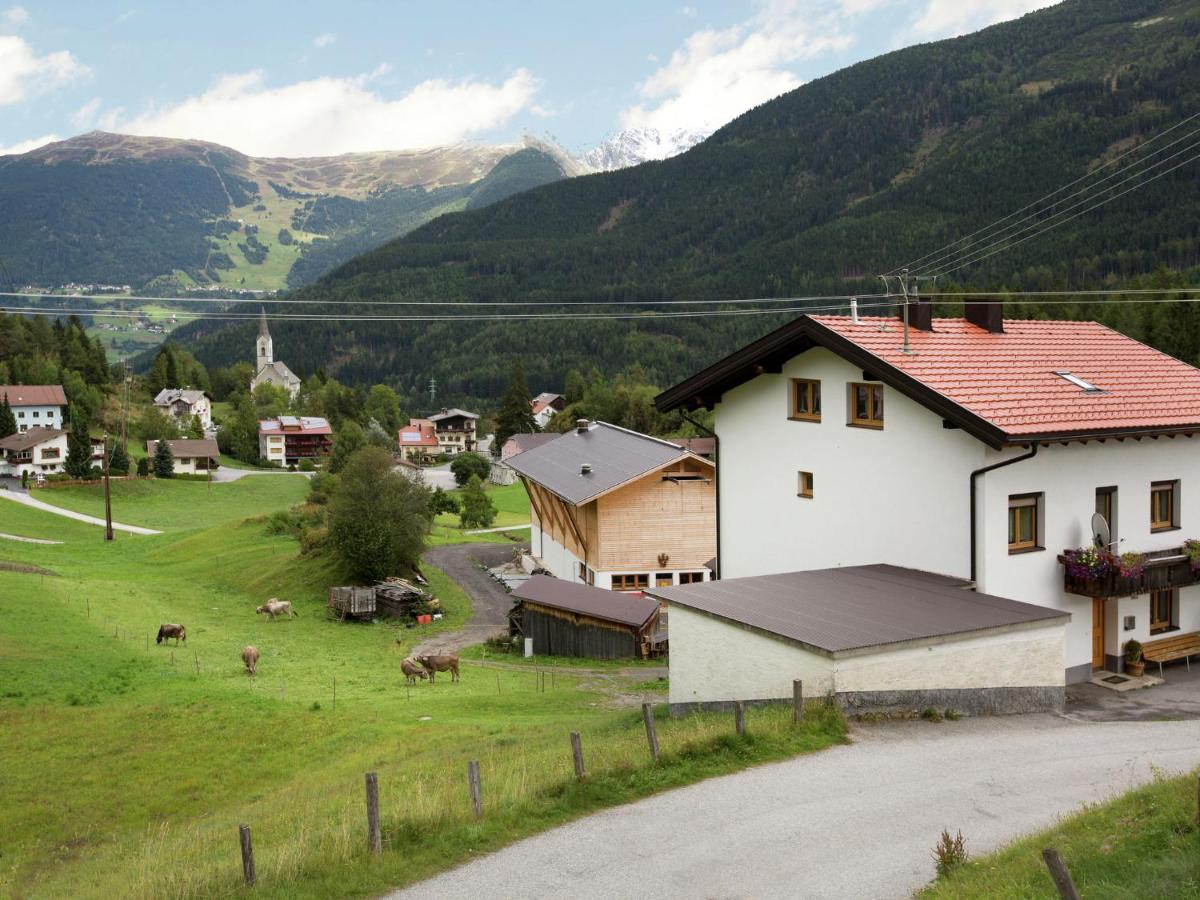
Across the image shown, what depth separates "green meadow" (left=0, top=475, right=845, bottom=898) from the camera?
529 inches

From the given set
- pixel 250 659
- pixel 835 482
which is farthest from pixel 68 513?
pixel 835 482

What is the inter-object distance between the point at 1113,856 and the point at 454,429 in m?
189

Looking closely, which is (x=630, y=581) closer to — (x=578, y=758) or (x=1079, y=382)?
(x=1079, y=382)

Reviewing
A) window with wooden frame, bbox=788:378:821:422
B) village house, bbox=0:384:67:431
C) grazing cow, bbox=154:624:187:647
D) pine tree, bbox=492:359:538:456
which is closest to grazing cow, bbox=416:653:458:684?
grazing cow, bbox=154:624:187:647

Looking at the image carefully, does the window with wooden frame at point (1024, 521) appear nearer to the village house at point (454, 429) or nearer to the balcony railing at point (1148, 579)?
the balcony railing at point (1148, 579)

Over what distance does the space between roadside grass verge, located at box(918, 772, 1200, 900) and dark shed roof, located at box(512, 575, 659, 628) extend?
2684 cm

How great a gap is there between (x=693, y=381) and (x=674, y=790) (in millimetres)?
15578

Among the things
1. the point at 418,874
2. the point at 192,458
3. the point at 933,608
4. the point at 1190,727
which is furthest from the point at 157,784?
the point at 192,458

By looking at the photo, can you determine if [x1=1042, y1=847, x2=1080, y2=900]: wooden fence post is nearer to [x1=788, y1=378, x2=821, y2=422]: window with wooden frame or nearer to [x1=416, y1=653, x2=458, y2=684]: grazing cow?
[x1=788, y1=378, x2=821, y2=422]: window with wooden frame

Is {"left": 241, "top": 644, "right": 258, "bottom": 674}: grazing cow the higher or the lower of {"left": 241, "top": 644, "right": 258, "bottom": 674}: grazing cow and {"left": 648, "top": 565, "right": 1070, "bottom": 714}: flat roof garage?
the lower

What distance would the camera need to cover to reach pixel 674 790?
570 inches

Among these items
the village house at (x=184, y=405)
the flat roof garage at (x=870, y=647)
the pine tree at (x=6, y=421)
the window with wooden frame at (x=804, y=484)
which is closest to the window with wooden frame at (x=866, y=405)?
the window with wooden frame at (x=804, y=484)

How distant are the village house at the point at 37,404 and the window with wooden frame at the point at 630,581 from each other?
360ft

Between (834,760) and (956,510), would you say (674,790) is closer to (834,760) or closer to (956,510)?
(834,760)
